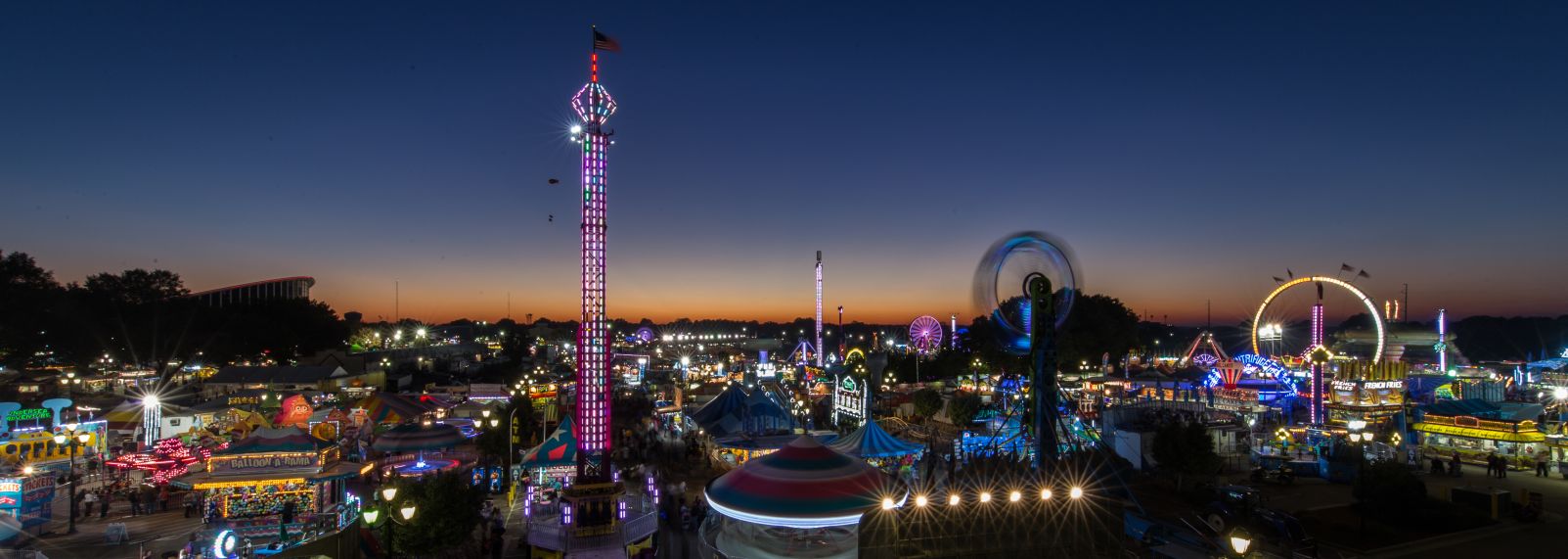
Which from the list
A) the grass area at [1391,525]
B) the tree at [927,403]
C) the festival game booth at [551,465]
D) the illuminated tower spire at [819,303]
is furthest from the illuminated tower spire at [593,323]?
the illuminated tower spire at [819,303]

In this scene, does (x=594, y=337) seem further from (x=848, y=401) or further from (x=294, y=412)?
(x=848, y=401)

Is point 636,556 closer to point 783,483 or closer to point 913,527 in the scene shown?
point 783,483

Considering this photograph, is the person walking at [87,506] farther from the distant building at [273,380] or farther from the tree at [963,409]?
Result: the tree at [963,409]

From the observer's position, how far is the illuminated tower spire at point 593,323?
14.6 metres

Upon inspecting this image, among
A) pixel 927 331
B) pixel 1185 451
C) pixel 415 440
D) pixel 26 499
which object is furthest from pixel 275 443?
pixel 927 331

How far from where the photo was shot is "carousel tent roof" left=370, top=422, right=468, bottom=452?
20781 mm

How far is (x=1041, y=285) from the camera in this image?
14.7 meters

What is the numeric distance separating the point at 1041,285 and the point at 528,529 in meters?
11.1

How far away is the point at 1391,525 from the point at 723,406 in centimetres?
1883

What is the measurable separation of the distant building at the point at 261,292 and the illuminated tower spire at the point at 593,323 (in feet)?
238

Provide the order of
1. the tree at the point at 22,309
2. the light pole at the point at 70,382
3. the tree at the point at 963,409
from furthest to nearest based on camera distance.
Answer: the light pole at the point at 70,382
the tree at the point at 22,309
the tree at the point at 963,409

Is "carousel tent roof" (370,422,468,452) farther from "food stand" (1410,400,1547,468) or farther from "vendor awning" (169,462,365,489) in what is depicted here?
"food stand" (1410,400,1547,468)

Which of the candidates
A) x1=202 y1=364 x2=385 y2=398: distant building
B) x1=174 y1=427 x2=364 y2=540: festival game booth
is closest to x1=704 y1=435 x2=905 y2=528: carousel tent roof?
x1=174 y1=427 x2=364 y2=540: festival game booth

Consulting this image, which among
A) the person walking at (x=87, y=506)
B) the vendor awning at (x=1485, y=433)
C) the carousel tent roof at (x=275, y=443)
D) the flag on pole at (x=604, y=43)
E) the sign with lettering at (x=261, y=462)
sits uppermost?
the flag on pole at (x=604, y=43)
